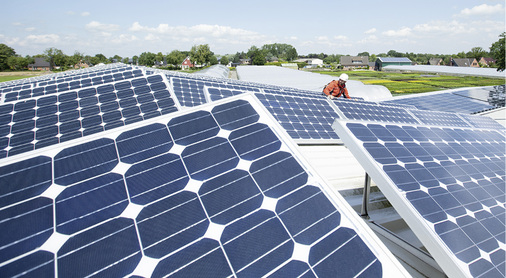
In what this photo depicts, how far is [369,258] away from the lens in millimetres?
2582

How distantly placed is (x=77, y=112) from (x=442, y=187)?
992 cm

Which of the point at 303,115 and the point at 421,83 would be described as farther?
the point at 421,83

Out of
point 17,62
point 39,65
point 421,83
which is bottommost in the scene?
point 39,65

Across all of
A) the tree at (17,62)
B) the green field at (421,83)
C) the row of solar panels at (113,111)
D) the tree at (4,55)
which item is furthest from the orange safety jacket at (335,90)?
the tree at (4,55)

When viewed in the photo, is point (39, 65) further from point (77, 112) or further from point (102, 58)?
point (77, 112)

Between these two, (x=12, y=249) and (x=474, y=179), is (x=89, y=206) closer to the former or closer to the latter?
(x=12, y=249)

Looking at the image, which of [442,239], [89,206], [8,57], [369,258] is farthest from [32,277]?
[8,57]

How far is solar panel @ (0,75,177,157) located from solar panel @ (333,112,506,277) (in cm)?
635

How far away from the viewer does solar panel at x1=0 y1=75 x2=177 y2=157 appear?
268 inches

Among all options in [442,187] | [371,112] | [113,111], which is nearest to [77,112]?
[113,111]

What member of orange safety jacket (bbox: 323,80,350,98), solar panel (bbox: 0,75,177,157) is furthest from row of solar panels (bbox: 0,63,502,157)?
orange safety jacket (bbox: 323,80,350,98)

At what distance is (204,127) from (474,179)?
5733 millimetres

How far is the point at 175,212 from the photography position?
2746 millimetres

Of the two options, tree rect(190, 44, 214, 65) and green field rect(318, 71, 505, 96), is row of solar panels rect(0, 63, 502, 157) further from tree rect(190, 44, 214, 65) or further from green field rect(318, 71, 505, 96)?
tree rect(190, 44, 214, 65)
